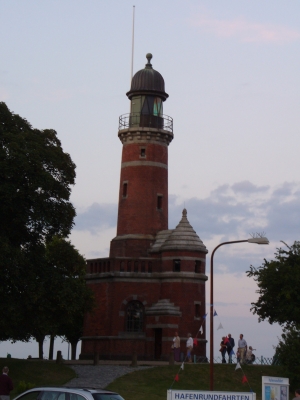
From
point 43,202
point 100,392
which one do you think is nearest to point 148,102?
point 43,202

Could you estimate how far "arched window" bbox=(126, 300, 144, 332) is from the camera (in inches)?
2233

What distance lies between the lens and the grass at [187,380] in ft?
131

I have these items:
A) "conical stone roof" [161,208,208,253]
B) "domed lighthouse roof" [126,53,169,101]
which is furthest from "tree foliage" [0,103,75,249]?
"domed lighthouse roof" [126,53,169,101]

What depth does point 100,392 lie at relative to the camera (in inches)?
824

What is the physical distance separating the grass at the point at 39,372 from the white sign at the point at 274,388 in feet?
56.6

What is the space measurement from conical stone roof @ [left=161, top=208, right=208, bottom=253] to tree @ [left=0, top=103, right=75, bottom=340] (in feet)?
48.9

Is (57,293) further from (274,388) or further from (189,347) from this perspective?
(274,388)

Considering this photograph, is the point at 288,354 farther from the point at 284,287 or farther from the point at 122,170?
the point at 122,170

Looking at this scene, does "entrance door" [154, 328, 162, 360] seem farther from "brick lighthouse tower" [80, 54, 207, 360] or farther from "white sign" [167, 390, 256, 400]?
"white sign" [167, 390, 256, 400]

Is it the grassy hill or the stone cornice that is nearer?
the grassy hill

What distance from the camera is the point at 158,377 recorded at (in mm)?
43656

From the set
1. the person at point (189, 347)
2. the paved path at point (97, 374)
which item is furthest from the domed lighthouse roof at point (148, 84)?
the paved path at point (97, 374)

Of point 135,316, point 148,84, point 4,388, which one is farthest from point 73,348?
point 4,388

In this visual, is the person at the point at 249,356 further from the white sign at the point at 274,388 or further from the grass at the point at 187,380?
the white sign at the point at 274,388
